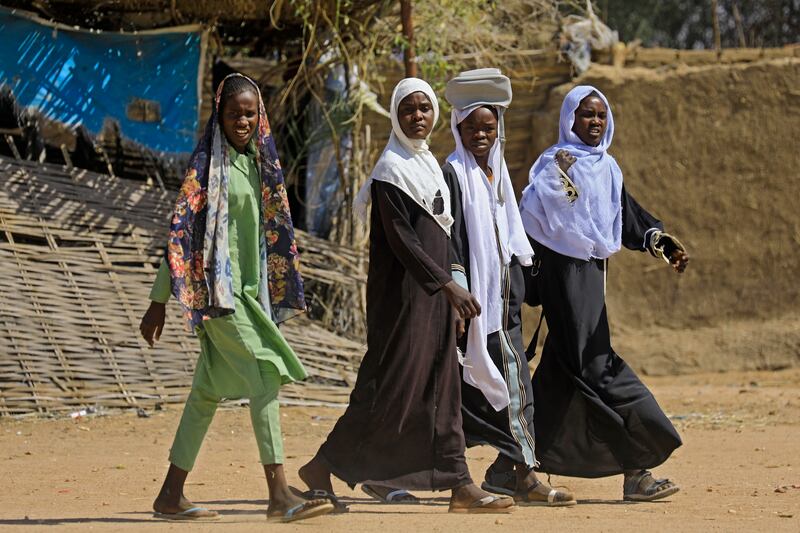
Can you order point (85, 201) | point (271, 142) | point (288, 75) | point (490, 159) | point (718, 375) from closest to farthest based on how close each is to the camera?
1. point (271, 142)
2. point (490, 159)
3. point (85, 201)
4. point (288, 75)
5. point (718, 375)

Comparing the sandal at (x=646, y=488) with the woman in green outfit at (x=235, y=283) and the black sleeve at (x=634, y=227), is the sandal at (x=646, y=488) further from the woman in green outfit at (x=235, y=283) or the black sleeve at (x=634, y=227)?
the woman in green outfit at (x=235, y=283)

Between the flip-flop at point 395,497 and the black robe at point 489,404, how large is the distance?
14.4 inches

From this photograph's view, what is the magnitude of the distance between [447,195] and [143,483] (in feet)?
7.27

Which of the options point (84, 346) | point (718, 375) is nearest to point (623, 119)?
point (718, 375)

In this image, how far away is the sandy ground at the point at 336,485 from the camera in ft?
16.5

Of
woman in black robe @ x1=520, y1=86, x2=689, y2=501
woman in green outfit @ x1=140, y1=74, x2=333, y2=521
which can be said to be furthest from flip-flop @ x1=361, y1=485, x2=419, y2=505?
woman in black robe @ x1=520, y1=86, x2=689, y2=501

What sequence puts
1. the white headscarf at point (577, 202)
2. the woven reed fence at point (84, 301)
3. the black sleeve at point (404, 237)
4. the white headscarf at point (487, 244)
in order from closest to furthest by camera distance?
the black sleeve at point (404, 237)
the white headscarf at point (487, 244)
the white headscarf at point (577, 202)
the woven reed fence at point (84, 301)

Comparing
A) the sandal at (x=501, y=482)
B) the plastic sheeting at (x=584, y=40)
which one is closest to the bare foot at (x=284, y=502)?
the sandal at (x=501, y=482)

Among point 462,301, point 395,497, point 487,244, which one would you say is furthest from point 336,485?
point 462,301

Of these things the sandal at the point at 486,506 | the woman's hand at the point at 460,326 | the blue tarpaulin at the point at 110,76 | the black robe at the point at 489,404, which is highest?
the blue tarpaulin at the point at 110,76

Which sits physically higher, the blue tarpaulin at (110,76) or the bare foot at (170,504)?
the blue tarpaulin at (110,76)

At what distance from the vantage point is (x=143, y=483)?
21.0 ft

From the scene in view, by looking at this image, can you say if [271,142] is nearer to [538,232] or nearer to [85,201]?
[538,232]

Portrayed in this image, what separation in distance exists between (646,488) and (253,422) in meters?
1.93
